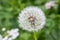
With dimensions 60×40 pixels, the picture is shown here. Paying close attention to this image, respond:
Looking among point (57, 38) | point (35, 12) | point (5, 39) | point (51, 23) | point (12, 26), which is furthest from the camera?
point (12, 26)

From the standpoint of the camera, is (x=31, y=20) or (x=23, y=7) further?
(x=23, y=7)

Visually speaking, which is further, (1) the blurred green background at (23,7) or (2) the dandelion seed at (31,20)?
(1) the blurred green background at (23,7)

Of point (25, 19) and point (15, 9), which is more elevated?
point (25, 19)

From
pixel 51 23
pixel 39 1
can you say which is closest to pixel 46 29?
pixel 51 23

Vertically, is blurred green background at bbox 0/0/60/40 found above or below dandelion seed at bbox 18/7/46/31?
below

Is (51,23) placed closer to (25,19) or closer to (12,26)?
(12,26)

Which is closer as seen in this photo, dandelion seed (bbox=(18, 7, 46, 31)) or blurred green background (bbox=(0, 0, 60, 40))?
dandelion seed (bbox=(18, 7, 46, 31))

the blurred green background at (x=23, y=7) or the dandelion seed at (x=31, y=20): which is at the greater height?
the dandelion seed at (x=31, y=20)

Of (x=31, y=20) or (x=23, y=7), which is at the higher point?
(x=31, y=20)
